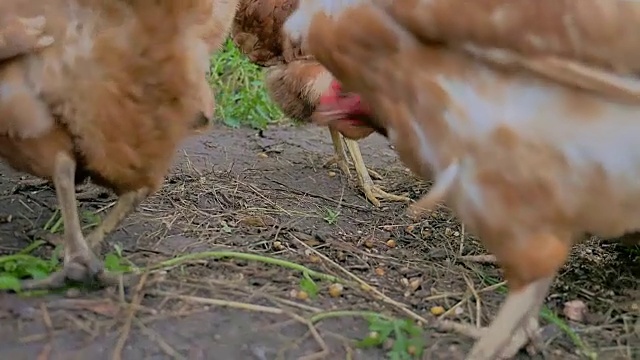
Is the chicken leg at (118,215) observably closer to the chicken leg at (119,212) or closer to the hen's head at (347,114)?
the chicken leg at (119,212)

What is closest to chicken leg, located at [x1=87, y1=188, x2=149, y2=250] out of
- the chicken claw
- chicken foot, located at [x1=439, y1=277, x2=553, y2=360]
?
the chicken claw

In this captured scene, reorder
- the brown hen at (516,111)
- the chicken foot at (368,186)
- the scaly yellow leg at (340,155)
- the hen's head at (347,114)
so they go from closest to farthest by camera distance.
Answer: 1. the brown hen at (516,111)
2. the hen's head at (347,114)
3. the chicken foot at (368,186)
4. the scaly yellow leg at (340,155)

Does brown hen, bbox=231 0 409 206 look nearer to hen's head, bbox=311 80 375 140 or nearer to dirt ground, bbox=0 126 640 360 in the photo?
dirt ground, bbox=0 126 640 360

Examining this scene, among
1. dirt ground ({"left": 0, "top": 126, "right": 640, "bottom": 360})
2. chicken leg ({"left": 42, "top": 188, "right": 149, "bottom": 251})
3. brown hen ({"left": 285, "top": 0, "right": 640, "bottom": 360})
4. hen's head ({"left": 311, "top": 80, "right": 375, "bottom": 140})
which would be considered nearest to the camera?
brown hen ({"left": 285, "top": 0, "right": 640, "bottom": 360})

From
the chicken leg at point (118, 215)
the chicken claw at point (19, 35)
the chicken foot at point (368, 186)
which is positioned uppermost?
the chicken claw at point (19, 35)

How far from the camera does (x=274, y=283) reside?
2.01 meters

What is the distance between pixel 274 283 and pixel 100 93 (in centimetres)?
65

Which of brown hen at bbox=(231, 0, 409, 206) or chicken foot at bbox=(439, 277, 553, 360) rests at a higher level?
brown hen at bbox=(231, 0, 409, 206)

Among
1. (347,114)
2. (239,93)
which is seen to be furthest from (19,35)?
(239,93)

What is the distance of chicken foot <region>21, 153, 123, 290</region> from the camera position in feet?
6.00

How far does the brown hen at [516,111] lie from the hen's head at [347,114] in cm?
27

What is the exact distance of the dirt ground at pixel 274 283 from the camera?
1660 mm

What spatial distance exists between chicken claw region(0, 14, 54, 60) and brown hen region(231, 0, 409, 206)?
1.40 metres

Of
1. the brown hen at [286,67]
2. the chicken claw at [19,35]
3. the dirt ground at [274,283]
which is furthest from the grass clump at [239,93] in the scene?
the chicken claw at [19,35]
